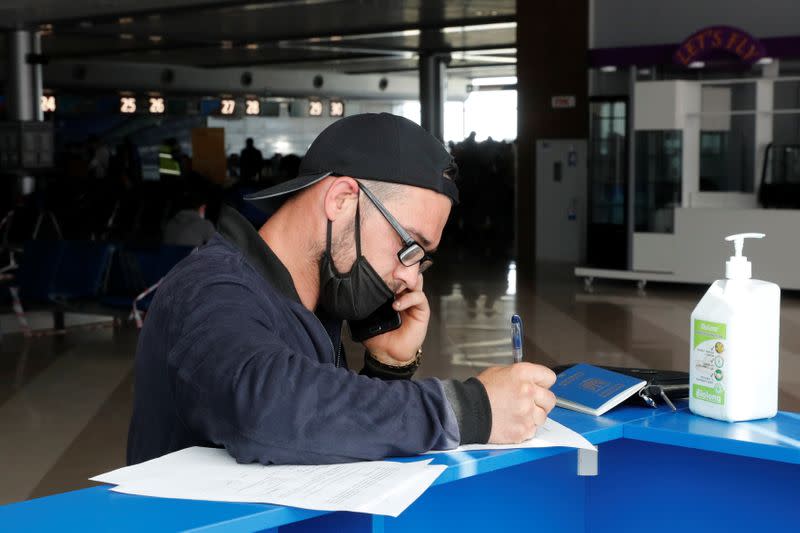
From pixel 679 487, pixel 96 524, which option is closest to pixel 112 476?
pixel 96 524

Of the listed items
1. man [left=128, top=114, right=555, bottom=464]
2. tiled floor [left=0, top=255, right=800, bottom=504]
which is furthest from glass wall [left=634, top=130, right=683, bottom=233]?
man [left=128, top=114, right=555, bottom=464]

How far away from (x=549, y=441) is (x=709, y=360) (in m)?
0.33

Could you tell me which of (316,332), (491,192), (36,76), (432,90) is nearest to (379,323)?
(316,332)

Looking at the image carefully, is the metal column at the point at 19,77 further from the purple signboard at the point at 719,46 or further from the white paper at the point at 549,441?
the white paper at the point at 549,441

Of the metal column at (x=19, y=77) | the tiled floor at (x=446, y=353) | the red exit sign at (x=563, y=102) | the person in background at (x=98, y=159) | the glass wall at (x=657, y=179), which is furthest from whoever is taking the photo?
the person in background at (x=98, y=159)

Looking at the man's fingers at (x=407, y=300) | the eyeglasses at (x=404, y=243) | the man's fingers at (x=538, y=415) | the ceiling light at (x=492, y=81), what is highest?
the ceiling light at (x=492, y=81)

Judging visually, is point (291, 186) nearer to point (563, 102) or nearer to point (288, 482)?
point (288, 482)

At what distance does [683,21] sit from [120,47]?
12.1 metres

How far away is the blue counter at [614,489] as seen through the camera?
4.56 ft

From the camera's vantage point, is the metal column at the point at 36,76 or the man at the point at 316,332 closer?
the man at the point at 316,332

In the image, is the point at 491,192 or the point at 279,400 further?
the point at 491,192

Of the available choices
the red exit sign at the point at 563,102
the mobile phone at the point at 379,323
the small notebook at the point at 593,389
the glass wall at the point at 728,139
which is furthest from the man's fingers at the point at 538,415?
the red exit sign at the point at 563,102

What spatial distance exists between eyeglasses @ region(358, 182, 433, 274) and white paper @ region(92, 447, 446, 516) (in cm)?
33

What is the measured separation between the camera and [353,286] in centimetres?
166
